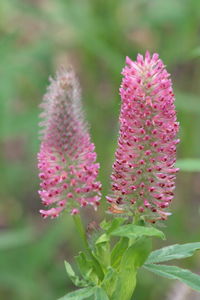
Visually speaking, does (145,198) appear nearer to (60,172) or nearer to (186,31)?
(60,172)

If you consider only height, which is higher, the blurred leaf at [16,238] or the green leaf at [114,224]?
the green leaf at [114,224]

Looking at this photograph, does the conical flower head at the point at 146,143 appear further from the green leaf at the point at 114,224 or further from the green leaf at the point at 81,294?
the green leaf at the point at 81,294

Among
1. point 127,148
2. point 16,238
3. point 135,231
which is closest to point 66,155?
point 127,148

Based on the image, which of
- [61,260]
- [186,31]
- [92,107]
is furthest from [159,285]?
[186,31]

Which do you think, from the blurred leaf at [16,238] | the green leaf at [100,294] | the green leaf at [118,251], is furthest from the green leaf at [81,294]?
the blurred leaf at [16,238]

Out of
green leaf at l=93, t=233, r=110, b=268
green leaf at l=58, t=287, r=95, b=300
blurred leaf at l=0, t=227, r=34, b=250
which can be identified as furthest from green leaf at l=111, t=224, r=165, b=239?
blurred leaf at l=0, t=227, r=34, b=250
